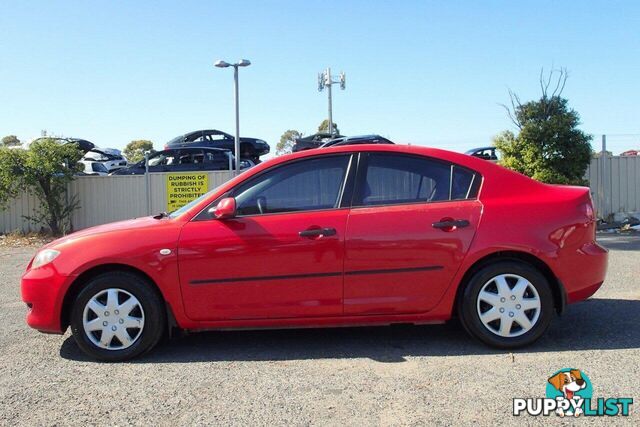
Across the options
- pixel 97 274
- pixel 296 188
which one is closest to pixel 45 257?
pixel 97 274

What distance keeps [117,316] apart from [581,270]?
3602 mm

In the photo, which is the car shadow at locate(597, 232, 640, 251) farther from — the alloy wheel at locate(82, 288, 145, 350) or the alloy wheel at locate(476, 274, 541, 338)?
the alloy wheel at locate(82, 288, 145, 350)

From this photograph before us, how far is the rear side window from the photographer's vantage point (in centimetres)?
439

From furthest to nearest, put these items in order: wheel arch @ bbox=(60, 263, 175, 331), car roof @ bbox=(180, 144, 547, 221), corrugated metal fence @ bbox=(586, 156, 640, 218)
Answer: corrugated metal fence @ bbox=(586, 156, 640, 218), car roof @ bbox=(180, 144, 547, 221), wheel arch @ bbox=(60, 263, 175, 331)

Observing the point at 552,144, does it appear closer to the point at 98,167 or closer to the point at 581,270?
the point at 581,270

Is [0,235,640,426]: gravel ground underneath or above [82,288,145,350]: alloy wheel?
underneath

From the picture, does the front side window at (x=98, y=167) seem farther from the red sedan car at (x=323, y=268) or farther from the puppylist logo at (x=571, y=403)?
the puppylist logo at (x=571, y=403)

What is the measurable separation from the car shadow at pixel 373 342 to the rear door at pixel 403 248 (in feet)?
1.34

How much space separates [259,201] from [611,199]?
38.1 ft

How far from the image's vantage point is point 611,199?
1331 cm

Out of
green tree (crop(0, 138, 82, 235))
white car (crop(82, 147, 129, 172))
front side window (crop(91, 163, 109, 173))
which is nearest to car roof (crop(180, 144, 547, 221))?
green tree (crop(0, 138, 82, 235))

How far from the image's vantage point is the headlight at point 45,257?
4.36 m

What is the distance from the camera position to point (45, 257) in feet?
14.4

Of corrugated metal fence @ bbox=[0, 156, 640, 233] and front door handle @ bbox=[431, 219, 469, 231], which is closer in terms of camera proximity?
front door handle @ bbox=[431, 219, 469, 231]
